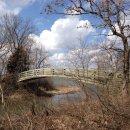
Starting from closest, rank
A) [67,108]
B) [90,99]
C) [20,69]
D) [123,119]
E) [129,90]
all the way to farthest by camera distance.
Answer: [123,119]
[90,99]
[67,108]
[129,90]
[20,69]

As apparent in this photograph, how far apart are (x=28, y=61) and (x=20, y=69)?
2698mm

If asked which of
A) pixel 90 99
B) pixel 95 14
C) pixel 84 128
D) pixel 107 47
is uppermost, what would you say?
pixel 95 14

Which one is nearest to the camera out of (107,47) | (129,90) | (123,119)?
(123,119)

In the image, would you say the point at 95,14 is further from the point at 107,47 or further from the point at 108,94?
the point at 108,94

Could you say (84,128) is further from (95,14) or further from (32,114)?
(95,14)

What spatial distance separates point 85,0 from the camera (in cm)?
1758

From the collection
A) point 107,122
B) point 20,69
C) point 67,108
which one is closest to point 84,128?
point 107,122

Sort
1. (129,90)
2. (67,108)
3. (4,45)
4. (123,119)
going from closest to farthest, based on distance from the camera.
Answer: (123,119)
(67,108)
(129,90)
(4,45)

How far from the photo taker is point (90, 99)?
39.5ft

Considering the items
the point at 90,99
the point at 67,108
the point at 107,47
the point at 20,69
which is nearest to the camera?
the point at 90,99

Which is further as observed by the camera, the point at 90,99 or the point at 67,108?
the point at 67,108

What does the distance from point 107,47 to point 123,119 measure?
7.37 meters

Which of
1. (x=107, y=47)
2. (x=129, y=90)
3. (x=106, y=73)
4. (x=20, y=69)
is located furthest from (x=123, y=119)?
(x=20, y=69)

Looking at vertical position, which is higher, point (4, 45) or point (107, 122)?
point (4, 45)
